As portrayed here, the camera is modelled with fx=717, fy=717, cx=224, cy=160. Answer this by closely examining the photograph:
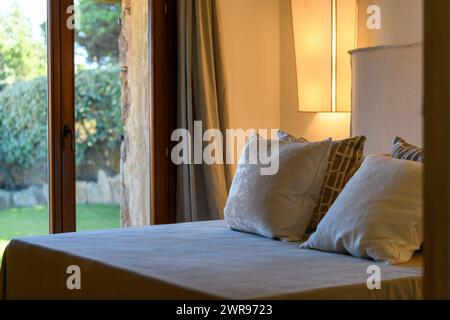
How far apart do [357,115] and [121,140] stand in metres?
1.43

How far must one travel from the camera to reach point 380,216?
2.23m

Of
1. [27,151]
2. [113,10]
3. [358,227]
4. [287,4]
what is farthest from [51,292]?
[287,4]

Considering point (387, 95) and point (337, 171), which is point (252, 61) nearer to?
point (387, 95)

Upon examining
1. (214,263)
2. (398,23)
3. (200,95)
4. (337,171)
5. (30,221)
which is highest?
(398,23)

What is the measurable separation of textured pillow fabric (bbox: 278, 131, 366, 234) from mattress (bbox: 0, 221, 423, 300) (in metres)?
0.23

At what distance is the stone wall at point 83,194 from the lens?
383 centimetres

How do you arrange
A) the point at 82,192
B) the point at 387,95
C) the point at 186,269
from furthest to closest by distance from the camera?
the point at 82,192
the point at 387,95
the point at 186,269

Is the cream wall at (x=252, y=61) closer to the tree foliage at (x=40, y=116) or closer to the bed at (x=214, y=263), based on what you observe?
the tree foliage at (x=40, y=116)

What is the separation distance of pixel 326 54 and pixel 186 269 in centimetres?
225

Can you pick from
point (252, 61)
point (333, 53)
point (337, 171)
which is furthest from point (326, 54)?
point (337, 171)

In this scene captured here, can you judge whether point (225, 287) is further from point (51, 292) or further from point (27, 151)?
point (27, 151)

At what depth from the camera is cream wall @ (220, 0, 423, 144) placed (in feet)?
14.7

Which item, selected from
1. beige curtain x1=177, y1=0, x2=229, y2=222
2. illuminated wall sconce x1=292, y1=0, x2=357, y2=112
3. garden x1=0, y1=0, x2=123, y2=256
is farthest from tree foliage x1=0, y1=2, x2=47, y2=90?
illuminated wall sconce x1=292, y1=0, x2=357, y2=112
